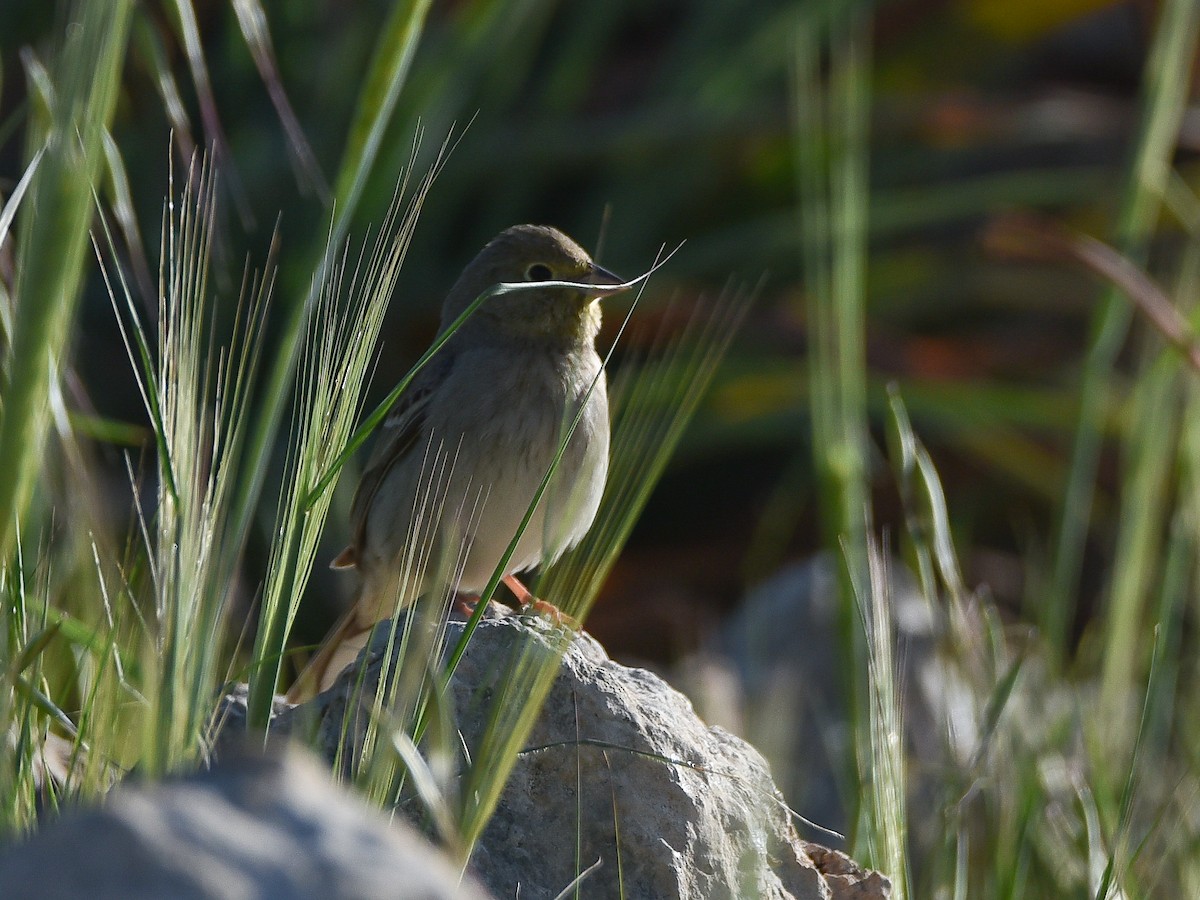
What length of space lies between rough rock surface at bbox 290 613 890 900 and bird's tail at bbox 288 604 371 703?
3.66 ft

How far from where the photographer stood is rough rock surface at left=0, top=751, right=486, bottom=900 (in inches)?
42.3

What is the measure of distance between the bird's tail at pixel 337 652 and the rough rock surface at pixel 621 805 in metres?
1.11

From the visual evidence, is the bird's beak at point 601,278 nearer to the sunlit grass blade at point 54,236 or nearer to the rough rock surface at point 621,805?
the rough rock surface at point 621,805

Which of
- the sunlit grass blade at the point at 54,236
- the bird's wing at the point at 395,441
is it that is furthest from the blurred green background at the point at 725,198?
the sunlit grass blade at the point at 54,236

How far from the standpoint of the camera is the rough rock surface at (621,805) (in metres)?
2.16

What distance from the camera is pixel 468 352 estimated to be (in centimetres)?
379

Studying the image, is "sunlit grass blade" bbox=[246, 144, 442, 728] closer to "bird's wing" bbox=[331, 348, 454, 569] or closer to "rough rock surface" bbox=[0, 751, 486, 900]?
"rough rock surface" bbox=[0, 751, 486, 900]

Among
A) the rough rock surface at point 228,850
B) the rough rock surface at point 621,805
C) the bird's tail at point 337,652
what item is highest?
the rough rock surface at point 228,850

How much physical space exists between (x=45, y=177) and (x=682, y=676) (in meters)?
3.18

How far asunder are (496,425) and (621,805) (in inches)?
56.6

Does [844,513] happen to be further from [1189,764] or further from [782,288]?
[782,288]

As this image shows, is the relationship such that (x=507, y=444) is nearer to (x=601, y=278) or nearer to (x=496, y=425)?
(x=496, y=425)

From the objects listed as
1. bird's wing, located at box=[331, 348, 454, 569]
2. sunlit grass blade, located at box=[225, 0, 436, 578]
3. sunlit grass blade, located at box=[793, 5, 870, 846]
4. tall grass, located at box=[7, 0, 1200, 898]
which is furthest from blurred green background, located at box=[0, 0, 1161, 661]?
sunlit grass blade, located at box=[225, 0, 436, 578]

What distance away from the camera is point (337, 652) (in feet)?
12.1
